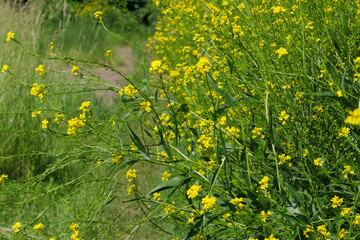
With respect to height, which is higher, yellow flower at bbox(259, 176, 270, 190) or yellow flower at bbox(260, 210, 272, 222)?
yellow flower at bbox(259, 176, 270, 190)

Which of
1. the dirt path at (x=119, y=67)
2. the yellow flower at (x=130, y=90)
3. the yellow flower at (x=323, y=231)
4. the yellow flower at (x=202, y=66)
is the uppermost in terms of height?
the yellow flower at (x=202, y=66)

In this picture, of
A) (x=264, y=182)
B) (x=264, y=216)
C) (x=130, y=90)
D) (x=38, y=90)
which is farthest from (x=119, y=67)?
(x=264, y=216)

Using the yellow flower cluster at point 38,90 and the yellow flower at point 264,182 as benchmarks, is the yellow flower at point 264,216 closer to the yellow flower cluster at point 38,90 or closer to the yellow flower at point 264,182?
the yellow flower at point 264,182

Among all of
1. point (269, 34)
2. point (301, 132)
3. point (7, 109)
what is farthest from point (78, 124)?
point (7, 109)

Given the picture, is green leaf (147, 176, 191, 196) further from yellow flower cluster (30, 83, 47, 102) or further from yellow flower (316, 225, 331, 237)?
yellow flower cluster (30, 83, 47, 102)

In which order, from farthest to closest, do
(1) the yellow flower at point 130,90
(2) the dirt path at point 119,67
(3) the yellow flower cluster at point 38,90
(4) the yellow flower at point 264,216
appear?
1. (2) the dirt path at point 119,67
2. (3) the yellow flower cluster at point 38,90
3. (1) the yellow flower at point 130,90
4. (4) the yellow flower at point 264,216

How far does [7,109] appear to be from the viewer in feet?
13.1

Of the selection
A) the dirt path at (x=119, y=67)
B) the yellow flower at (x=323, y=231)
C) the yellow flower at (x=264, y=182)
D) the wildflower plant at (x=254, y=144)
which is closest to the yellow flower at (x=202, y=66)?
the wildflower plant at (x=254, y=144)

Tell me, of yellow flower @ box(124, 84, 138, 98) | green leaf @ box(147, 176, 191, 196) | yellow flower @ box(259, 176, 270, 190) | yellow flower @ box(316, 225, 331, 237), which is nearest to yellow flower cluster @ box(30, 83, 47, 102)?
yellow flower @ box(124, 84, 138, 98)

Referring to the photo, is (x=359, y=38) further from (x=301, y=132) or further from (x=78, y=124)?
(x=78, y=124)

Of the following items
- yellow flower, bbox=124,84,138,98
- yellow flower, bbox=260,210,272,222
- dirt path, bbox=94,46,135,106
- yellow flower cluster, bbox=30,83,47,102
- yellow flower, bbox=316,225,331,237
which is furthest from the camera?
dirt path, bbox=94,46,135,106

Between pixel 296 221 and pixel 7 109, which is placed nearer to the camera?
pixel 296 221

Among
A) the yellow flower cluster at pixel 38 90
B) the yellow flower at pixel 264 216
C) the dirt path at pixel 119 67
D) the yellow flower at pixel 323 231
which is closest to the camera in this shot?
the yellow flower at pixel 264 216

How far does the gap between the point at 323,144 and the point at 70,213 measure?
204cm
